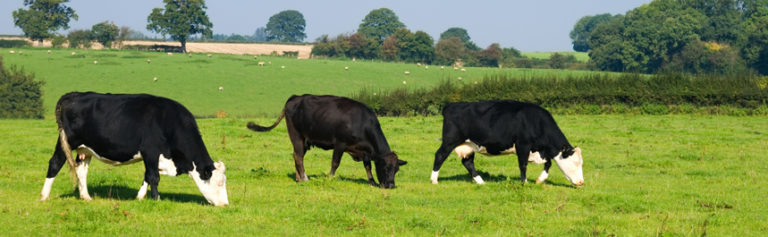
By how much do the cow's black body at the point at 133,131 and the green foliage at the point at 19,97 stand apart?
53700 mm

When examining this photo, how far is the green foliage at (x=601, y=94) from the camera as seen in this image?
43.1 metres

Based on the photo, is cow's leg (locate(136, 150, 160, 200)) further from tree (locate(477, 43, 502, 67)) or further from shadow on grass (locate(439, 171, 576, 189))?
tree (locate(477, 43, 502, 67))

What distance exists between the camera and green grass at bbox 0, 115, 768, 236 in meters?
11.6

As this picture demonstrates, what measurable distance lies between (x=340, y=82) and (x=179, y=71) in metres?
16.3

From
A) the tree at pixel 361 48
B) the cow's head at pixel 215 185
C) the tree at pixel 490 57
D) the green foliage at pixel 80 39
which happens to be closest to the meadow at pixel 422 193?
the cow's head at pixel 215 185

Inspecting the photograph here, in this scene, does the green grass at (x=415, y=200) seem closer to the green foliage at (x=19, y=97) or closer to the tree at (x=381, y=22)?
the green foliage at (x=19, y=97)

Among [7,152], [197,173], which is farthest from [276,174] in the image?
[7,152]

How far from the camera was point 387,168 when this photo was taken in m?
15.5

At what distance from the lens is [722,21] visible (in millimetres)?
119625

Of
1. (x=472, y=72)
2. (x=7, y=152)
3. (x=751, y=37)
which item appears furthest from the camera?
(x=751, y=37)

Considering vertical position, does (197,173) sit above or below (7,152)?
above

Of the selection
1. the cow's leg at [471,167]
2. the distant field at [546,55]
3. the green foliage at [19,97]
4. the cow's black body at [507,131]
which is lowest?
the green foliage at [19,97]

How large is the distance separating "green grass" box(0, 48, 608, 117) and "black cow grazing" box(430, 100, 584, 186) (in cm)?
4773

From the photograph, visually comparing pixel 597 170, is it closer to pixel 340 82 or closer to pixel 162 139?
pixel 162 139
